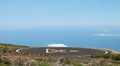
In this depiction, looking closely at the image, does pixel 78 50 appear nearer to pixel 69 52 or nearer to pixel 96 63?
pixel 69 52

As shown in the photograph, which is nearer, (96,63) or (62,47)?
(96,63)

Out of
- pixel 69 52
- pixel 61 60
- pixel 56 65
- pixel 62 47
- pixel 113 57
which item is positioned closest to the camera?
pixel 56 65

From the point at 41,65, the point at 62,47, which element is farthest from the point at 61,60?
the point at 62,47

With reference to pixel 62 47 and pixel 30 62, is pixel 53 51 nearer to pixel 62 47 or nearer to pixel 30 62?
pixel 62 47

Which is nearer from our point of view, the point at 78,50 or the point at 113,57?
the point at 113,57

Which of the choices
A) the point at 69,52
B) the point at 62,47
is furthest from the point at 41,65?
the point at 62,47

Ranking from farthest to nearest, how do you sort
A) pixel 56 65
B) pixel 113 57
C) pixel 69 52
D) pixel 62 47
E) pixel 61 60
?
pixel 62 47, pixel 69 52, pixel 113 57, pixel 61 60, pixel 56 65

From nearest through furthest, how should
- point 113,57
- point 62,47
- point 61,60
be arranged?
point 61,60
point 113,57
point 62,47

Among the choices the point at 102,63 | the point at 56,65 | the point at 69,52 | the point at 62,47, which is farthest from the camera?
the point at 62,47
